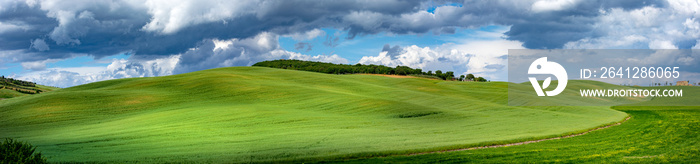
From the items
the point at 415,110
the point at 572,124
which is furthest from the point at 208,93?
the point at 572,124

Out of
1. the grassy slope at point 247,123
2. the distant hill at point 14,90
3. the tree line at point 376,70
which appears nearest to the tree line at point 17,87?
the distant hill at point 14,90

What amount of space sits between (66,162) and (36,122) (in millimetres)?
19815

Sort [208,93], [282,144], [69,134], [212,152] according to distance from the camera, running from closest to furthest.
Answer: [212,152] < [282,144] < [69,134] < [208,93]

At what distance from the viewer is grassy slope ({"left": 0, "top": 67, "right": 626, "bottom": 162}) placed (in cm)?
2246

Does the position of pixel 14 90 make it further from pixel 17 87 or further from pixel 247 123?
pixel 247 123

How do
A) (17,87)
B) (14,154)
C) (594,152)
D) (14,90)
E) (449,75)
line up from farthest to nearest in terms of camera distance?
(449,75)
(17,87)
(14,90)
(594,152)
(14,154)

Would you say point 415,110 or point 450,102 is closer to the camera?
point 415,110

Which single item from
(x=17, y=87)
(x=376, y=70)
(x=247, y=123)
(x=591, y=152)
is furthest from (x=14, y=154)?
(x=376, y=70)

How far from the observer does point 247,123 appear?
31484 mm

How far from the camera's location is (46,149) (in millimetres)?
23766

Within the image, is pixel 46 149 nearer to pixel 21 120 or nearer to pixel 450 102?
pixel 21 120

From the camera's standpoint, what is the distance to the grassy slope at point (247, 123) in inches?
884

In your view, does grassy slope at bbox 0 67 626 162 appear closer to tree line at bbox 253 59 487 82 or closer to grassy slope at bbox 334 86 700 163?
grassy slope at bbox 334 86 700 163

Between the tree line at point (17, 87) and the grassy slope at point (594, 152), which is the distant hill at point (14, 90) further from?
the grassy slope at point (594, 152)
